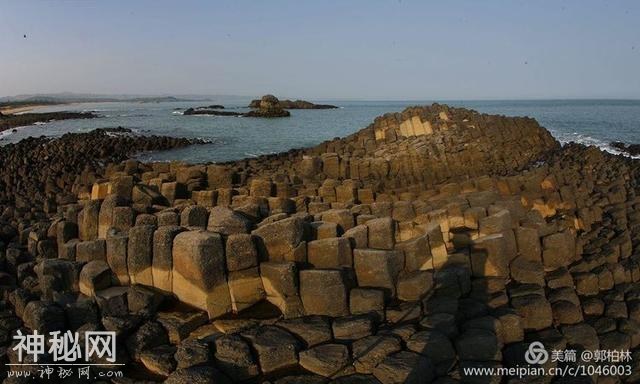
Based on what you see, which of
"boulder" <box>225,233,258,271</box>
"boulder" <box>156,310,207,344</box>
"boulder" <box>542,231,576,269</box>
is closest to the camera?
"boulder" <box>156,310,207,344</box>

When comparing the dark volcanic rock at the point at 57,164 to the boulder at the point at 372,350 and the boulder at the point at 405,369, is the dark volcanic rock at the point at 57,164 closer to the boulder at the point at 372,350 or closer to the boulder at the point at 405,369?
the boulder at the point at 372,350

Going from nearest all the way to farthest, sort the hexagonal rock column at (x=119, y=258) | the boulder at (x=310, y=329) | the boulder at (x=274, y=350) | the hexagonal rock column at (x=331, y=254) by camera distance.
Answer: the boulder at (x=274, y=350), the boulder at (x=310, y=329), the hexagonal rock column at (x=331, y=254), the hexagonal rock column at (x=119, y=258)

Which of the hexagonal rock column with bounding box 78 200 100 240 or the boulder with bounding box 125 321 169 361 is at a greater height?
the hexagonal rock column with bounding box 78 200 100 240

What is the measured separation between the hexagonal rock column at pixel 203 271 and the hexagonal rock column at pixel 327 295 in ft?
4.00

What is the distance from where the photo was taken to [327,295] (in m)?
6.51

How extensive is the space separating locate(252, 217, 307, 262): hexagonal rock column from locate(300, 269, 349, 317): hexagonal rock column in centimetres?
67

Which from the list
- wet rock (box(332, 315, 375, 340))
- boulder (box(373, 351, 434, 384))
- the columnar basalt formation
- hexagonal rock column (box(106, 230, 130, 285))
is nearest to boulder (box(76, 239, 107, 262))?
the columnar basalt formation

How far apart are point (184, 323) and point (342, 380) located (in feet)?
7.94

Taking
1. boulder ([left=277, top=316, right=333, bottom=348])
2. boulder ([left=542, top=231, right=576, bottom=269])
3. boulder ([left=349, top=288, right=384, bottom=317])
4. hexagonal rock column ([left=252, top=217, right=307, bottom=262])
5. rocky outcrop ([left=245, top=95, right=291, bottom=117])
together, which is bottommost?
boulder ([left=277, top=316, right=333, bottom=348])

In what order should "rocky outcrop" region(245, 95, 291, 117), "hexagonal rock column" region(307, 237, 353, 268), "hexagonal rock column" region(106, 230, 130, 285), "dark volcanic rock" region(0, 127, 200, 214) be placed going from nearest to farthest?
"hexagonal rock column" region(307, 237, 353, 268) → "hexagonal rock column" region(106, 230, 130, 285) → "dark volcanic rock" region(0, 127, 200, 214) → "rocky outcrop" region(245, 95, 291, 117)

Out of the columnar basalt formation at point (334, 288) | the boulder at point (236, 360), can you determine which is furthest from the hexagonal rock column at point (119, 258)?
the boulder at point (236, 360)

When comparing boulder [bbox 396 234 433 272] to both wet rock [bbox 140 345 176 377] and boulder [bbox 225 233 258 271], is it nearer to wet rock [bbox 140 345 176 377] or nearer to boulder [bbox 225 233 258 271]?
boulder [bbox 225 233 258 271]

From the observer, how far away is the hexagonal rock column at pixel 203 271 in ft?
21.7

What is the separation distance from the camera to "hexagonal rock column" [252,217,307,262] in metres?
7.14
